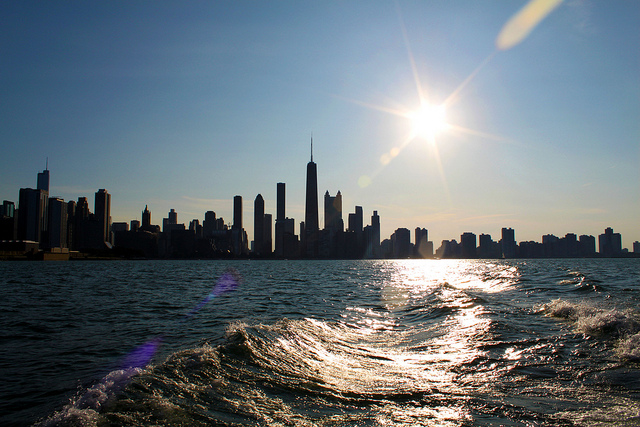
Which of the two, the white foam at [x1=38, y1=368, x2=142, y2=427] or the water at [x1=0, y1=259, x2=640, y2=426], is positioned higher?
the white foam at [x1=38, y1=368, x2=142, y2=427]

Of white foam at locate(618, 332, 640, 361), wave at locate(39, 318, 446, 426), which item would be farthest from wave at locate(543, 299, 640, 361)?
wave at locate(39, 318, 446, 426)

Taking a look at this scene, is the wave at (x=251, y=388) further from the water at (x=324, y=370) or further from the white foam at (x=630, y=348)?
the white foam at (x=630, y=348)

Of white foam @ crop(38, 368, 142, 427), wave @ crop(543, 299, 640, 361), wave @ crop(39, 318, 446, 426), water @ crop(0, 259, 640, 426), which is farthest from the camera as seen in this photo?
wave @ crop(543, 299, 640, 361)

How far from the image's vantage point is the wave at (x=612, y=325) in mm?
13289

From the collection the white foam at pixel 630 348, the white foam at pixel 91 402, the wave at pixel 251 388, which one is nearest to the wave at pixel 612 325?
the white foam at pixel 630 348

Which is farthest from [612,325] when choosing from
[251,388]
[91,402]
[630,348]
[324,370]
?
[91,402]

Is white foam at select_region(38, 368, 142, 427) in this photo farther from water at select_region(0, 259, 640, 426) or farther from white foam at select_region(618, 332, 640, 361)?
white foam at select_region(618, 332, 640, 361)

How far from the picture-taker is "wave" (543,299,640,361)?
43.6 feet

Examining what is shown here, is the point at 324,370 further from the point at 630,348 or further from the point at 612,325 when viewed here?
the point at 612,325

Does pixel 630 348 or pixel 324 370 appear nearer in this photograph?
pixel 324 370

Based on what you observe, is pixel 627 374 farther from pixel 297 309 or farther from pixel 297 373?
pixel 297 309

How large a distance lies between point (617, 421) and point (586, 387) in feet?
7.68

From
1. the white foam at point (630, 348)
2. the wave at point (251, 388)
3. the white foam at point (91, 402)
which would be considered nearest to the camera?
the white foam at point (91, 402)

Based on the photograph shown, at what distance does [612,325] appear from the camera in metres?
16.2
